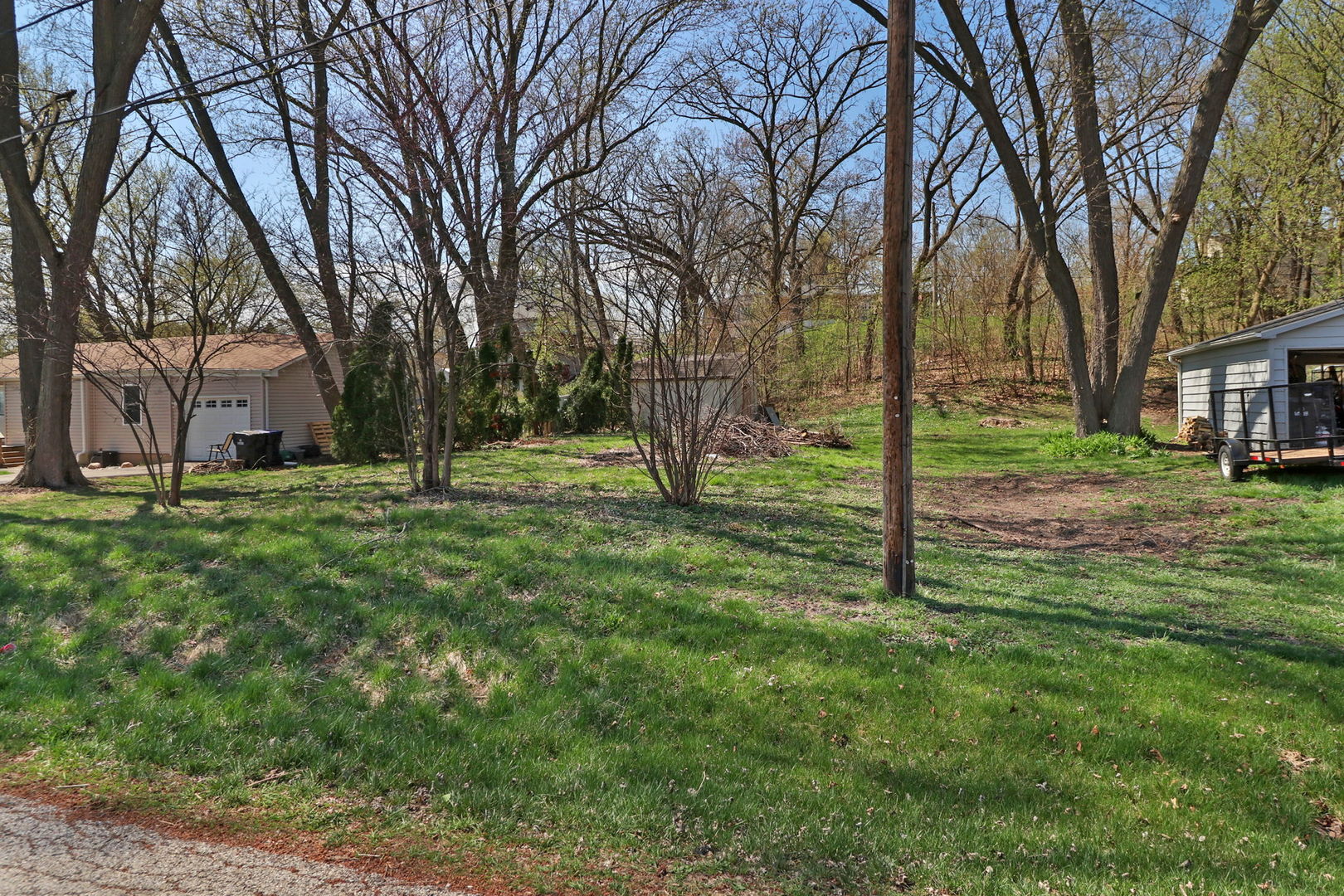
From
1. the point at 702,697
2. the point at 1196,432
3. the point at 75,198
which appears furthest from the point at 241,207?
the point at 1196,432

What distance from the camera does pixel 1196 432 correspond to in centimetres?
1584

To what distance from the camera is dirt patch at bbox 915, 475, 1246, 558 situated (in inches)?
334

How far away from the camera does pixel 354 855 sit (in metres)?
3.07

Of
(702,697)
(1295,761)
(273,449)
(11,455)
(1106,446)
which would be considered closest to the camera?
(1295,761)

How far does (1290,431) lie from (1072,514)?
399cm

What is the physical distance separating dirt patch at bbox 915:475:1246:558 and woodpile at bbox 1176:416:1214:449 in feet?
12.2

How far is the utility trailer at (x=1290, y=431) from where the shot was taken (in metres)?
10.8

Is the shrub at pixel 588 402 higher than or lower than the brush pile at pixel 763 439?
higher

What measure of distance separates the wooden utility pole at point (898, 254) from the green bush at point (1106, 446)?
11.6 metres

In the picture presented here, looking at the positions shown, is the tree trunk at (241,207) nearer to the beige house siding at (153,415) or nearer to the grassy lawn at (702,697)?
the beige house siding at (153,415)

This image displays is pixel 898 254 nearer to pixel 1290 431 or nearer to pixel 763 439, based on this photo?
pixel 1290 431

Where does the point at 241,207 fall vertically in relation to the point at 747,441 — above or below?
above

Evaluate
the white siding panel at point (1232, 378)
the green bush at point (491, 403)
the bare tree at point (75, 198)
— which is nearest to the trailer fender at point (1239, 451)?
the white siding panel at point (1232, 378)

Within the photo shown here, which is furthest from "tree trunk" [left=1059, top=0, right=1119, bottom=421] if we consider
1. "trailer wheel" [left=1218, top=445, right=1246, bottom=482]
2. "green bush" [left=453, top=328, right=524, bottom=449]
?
"green bush" [left=453, top=328, right=524, bottom=449]
